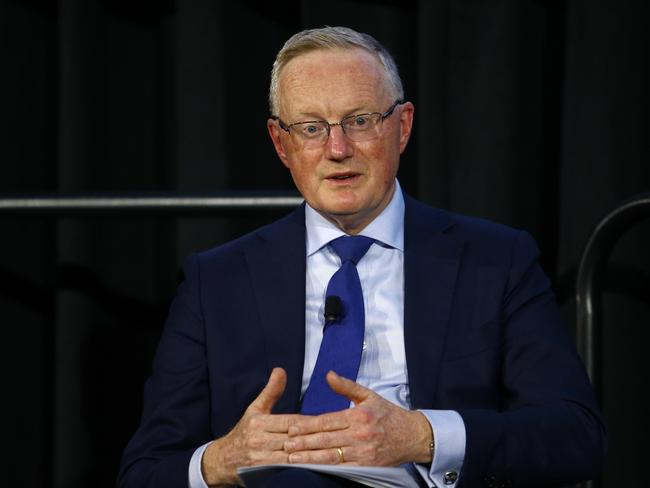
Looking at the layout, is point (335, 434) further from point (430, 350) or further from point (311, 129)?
point (311, 129)

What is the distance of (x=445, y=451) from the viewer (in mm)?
1438

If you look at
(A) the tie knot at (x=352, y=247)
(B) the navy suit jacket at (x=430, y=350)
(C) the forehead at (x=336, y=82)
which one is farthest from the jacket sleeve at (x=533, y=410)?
(C) the forehead at (x=336, y=82)

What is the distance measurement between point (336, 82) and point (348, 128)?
71 millimetres

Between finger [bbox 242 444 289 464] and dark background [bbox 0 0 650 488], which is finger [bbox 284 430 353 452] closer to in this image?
finger [bbox 242 444 289 464]

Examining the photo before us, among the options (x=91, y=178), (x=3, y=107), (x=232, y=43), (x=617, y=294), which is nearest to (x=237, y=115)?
(x=232, y=43)

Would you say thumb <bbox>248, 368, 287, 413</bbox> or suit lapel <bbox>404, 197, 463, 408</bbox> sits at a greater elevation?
suit lapel <bbox>404, 197, 463, 408</bbox>

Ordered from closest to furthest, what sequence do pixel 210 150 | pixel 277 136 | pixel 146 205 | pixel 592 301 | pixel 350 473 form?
pixel 350 473, pixel 277 136, pixel 592 301, pixel 146 205, pixel 210 150

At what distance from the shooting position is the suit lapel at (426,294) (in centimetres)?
156

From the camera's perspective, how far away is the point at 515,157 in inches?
84.4

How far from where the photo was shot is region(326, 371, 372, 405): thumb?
140 cm

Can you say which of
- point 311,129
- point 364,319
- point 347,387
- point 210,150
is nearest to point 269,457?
point 347,387

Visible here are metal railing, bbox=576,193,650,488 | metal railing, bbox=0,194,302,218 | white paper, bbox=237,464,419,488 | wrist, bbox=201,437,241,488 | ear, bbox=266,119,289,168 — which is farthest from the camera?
metal railing, bbox=0,194,302,218

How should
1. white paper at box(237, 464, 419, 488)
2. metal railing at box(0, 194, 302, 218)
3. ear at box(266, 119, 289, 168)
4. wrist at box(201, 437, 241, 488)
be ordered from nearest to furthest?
white paper at box(237, 464, 419, 488) < wrist at box(201, 437, 241, 488) < ear at box(266, 119, 289, 168) < metal railing at box(0, 194, 302, 218)

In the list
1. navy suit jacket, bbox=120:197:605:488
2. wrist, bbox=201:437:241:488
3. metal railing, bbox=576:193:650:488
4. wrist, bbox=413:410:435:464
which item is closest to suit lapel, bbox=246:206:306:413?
navy suit jacket, bbox=120:197:605:488
